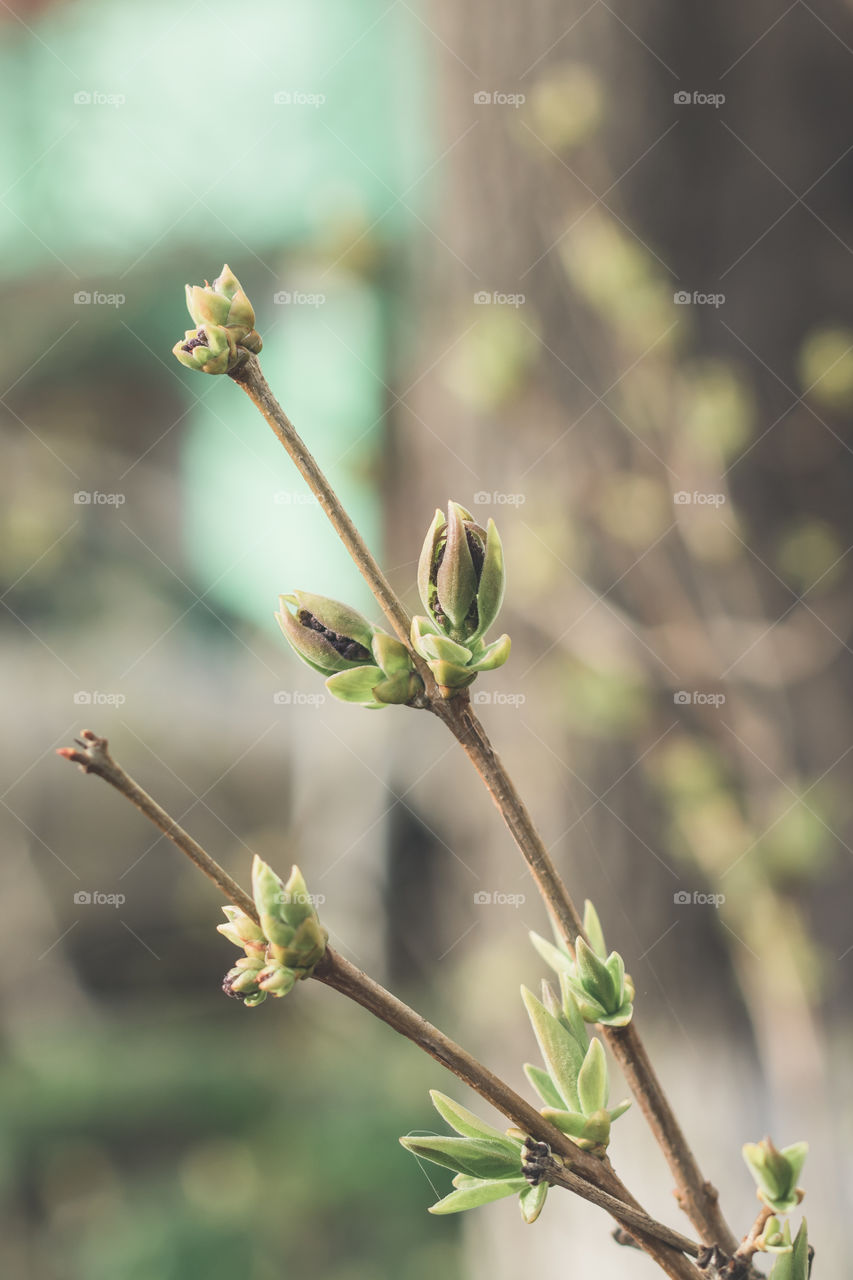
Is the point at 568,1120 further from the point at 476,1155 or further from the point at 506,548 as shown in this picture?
the point at 506,548

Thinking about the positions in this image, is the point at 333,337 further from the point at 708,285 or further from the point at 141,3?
the point at 141,3

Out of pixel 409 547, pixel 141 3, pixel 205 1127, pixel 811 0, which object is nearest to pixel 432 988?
pixel 205 1127

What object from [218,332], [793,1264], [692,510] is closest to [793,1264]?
[793,1264]

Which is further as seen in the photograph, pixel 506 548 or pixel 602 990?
pixel 506 548

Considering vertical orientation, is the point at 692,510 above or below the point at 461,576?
above

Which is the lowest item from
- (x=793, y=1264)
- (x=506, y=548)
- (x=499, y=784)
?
(x=793, y=1264)

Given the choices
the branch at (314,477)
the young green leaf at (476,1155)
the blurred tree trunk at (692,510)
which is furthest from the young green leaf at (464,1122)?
the blurred tree trunk at (692,510)
